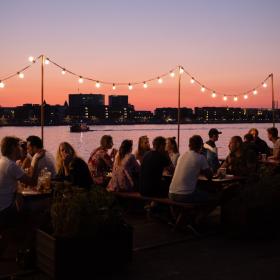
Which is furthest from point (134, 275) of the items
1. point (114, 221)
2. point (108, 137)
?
point (108, 137)

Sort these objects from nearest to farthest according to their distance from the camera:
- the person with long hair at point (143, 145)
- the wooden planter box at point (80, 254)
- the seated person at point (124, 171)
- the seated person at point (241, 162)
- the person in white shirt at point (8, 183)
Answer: the wooden planter box at point (80, 254) < the person in white shirt at point (8, 183) < the seated person at point (124, 171) < the seated person at point (241, 162) < the person with long hair at point (143, 145)

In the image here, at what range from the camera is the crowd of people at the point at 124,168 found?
17.7 ft

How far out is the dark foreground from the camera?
193 inches

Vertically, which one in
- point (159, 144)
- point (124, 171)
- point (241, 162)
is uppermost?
point (159, 144)

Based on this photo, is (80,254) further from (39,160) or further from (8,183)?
(39,160)

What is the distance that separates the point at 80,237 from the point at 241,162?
400 cm

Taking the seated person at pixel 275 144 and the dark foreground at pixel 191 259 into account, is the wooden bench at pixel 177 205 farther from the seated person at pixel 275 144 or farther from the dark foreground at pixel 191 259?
the seated person at pixel 275 144

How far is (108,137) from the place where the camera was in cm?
860

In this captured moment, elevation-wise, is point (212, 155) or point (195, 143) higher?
point (195, 143)

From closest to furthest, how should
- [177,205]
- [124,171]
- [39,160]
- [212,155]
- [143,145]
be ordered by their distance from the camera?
1. [177,205]
2. [39,160]
3. [124,171]
4. [143,145]
5. [212,155]

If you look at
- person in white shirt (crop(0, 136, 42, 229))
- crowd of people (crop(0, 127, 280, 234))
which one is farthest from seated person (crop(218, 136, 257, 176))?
person in white shirt (crop(0, 136, 42, 229))

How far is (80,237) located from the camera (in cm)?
470

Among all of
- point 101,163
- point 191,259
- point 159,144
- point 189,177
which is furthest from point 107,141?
point 191,259

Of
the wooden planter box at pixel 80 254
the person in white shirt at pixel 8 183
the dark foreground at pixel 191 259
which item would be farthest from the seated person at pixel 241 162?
the person in white shirt at pixel 8 183
